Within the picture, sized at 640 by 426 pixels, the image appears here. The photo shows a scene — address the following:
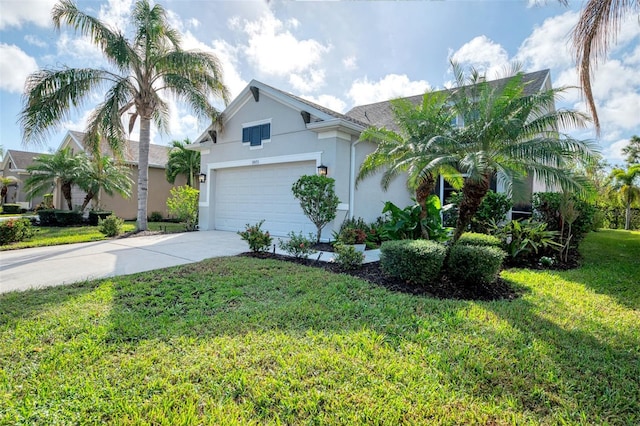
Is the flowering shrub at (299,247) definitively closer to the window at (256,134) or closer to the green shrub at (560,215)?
the window at (256,134)

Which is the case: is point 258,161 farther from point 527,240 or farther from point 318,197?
point 527,240

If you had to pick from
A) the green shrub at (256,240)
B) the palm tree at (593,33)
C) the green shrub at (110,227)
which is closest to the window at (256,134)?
the green shrub at (256,240)

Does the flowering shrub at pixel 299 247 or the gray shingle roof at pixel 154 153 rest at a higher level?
the gray shingle roof at pixel 154 153

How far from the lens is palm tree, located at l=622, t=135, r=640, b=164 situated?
25609mm

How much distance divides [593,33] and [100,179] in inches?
786

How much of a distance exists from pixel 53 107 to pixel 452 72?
40.2 ft

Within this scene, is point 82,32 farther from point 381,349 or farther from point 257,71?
point 381,349

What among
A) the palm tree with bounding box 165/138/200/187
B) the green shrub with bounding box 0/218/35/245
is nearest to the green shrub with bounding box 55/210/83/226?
the palm tree with bounding box 165/138/200/187

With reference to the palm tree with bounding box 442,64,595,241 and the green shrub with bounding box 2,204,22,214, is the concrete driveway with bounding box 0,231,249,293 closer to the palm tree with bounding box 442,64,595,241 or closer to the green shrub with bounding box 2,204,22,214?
the palm tree with bounding box 442,64,595,241

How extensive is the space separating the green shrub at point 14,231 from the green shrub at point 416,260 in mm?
11457

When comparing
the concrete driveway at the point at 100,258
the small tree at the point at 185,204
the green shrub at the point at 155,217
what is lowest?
the concrete driveway at the point at 100,258

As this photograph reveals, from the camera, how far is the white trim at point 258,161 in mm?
10516

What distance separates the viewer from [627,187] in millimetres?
19312

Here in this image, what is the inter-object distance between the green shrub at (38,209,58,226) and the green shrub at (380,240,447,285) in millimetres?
17248
